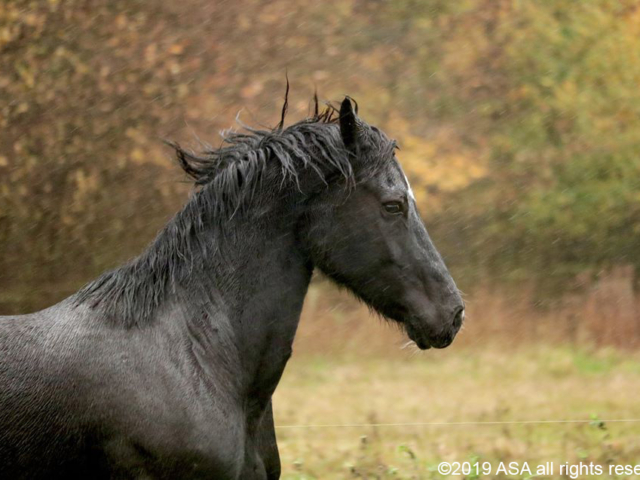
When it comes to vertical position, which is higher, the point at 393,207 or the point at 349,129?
the point at 349,129

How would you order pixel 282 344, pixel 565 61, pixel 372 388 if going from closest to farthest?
1. pixel 282 344
2. pixel 372 388
3. pixel 565 61

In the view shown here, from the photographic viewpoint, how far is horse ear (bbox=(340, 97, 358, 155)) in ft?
12.6

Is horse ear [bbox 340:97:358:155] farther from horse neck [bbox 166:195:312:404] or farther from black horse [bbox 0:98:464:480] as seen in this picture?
horse neck [bbox 166:195:312:404]

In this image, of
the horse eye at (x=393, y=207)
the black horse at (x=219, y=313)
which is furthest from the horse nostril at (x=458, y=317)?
the horse eye at (x=393, y=207)

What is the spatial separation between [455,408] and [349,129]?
6416 mm

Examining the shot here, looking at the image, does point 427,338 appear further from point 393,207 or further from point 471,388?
point 471,388

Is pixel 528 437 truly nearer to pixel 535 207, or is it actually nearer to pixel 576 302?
pixel 576 302

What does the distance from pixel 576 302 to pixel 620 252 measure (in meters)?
1.46

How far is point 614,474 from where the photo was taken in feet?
19.4

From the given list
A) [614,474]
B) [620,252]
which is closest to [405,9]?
[620,252]

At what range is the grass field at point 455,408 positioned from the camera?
647 cm

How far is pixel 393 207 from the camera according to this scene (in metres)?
3.88
